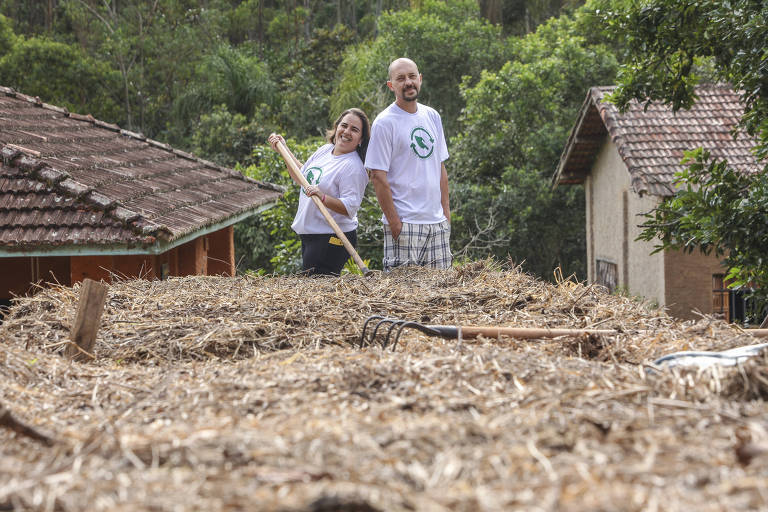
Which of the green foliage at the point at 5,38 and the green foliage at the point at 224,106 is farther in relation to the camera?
the green foliage at the point at 5,38

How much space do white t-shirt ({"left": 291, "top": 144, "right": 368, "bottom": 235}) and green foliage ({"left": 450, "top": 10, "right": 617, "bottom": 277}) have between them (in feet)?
48.4

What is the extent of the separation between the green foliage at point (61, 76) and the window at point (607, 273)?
16.7m

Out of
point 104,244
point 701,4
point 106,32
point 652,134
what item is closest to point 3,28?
point 106,32

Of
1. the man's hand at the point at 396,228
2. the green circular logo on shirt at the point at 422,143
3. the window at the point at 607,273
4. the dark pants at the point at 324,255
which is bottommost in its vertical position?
the window at the point at 607,273

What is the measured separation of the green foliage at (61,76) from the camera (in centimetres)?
2561

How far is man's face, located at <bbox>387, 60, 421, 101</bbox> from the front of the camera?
5.45m

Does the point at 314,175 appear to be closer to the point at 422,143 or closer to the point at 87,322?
the point at 422,143

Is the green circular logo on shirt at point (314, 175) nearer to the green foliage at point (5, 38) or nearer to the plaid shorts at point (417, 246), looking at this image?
the plaid shorts at point (417, 246)

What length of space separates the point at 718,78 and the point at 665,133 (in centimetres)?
765

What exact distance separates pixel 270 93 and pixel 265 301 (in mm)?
25315

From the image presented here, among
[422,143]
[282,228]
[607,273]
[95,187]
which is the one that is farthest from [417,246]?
[607,273]

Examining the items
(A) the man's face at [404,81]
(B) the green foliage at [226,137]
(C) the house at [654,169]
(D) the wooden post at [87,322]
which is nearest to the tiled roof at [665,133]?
(C) the house at [654,169]

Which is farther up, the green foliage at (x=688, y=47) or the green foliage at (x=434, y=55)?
the green foliage at (x=434, y=55)

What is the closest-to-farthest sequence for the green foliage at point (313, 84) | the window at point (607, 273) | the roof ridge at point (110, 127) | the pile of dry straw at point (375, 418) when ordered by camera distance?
the pile of dry straw at point (375, 418) < the roof ridge at point (110, 127) < the window at point (607, 273) < the green foliage at point (313, 84)
